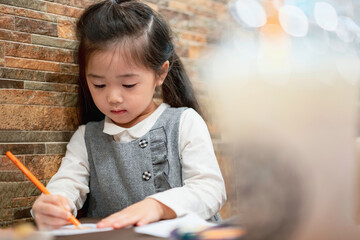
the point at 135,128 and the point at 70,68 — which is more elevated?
the point at 70,68

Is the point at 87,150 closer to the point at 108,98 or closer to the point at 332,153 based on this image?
the point at 108,98

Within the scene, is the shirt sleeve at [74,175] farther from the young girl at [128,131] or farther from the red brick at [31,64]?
the red brick at [31,64]

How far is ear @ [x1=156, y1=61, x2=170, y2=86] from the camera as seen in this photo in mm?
1127

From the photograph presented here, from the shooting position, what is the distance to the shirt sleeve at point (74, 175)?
39.8 inches

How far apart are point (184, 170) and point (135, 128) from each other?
169 millimetres

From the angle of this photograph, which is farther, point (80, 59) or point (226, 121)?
point (80, 59)

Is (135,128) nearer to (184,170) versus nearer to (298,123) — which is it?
(184,170)

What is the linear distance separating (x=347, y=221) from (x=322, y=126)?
7 centimetres

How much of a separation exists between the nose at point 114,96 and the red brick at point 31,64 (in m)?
0.17

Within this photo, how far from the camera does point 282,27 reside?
296 mm

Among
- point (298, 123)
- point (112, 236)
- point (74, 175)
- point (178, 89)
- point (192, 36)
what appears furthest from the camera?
point (192, 36)

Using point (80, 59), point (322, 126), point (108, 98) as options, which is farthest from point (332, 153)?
point (80, 59)

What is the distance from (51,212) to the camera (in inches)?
31.0

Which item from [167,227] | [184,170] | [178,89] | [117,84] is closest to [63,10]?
[117,84]
